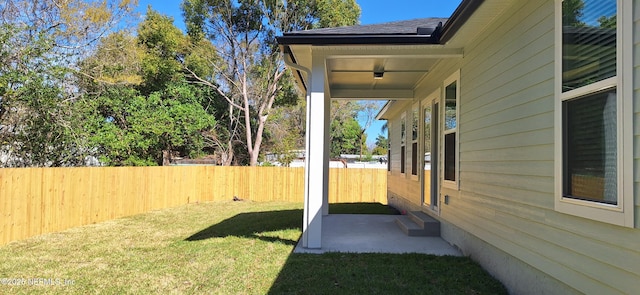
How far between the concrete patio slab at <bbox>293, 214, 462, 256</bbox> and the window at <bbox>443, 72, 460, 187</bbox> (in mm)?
1014

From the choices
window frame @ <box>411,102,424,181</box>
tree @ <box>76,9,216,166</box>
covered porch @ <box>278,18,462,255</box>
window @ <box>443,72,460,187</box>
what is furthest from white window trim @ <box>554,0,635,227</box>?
tree @ <box>76,9,216,166</box>

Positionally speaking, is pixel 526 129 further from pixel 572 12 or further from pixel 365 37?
pixel 365 37

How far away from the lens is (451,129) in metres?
5.72

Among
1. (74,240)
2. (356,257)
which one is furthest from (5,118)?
(356,257)

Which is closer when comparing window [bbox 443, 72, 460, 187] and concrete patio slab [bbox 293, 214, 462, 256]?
concrete patio slab [bbox 293, 214, 462, 256]

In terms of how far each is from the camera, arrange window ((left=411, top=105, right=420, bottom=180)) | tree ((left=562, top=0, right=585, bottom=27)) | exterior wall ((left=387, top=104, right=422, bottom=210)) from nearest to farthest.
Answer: tree ((left=562, top=0, right=585, bottom=27)) → window ((left=411, top=105, right=420, bottom=180)) → exterior wall ((left=387, top=104, right=422, bottom=210))

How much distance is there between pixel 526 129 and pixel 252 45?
1633 cm

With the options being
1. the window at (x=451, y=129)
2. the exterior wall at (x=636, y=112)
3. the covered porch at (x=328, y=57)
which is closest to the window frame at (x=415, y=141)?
the window at (x=451, y=129)

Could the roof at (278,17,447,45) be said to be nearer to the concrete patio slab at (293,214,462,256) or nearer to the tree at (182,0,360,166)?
the concrete patio slab at (293,214,462,256)

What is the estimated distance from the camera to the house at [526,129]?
91.0 inches

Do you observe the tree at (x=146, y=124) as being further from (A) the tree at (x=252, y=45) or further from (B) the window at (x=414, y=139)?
→ (B) the window at (x=414, y=139)

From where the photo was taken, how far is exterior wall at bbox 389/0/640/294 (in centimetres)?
243

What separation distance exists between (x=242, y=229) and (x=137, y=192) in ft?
14.8

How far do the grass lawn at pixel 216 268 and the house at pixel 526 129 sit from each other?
1.80ft
